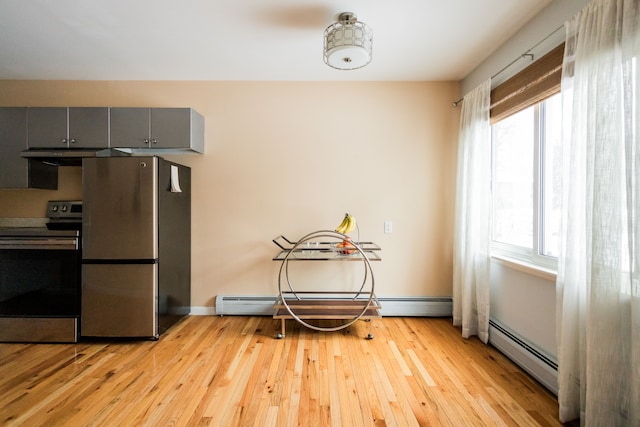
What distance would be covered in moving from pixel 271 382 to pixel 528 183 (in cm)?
222

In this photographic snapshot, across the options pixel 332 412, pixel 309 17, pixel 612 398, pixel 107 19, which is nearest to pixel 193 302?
pixel 332 412

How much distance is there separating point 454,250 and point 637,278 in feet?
5.68

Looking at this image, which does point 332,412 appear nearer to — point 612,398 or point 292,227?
point 612,398

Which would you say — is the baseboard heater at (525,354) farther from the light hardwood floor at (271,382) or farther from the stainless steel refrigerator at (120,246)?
the stainless steel refrigerator at (120,246)

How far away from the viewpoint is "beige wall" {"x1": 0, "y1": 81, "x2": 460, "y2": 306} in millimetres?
3244

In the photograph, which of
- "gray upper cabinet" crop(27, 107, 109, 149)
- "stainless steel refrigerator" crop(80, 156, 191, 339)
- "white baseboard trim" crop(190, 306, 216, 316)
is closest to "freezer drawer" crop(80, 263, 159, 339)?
"stainless steel refrigerator" crop(80, 156, 191, 339)

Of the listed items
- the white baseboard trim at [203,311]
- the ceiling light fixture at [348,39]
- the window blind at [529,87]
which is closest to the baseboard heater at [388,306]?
the white baseboard trim at [203,311]

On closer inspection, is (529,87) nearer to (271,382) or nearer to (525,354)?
(525,354)

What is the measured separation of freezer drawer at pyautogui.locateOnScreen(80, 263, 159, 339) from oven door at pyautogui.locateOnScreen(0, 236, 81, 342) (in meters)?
0.15

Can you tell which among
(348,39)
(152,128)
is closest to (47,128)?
(152,128)

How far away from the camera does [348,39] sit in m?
2.04

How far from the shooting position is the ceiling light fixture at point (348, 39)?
2.04 metres

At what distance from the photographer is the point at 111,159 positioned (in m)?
2.65

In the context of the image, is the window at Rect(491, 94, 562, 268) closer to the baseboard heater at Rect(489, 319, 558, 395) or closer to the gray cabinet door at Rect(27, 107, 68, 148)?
the baseboard heater at Rect(489, 319, 558, 395)
